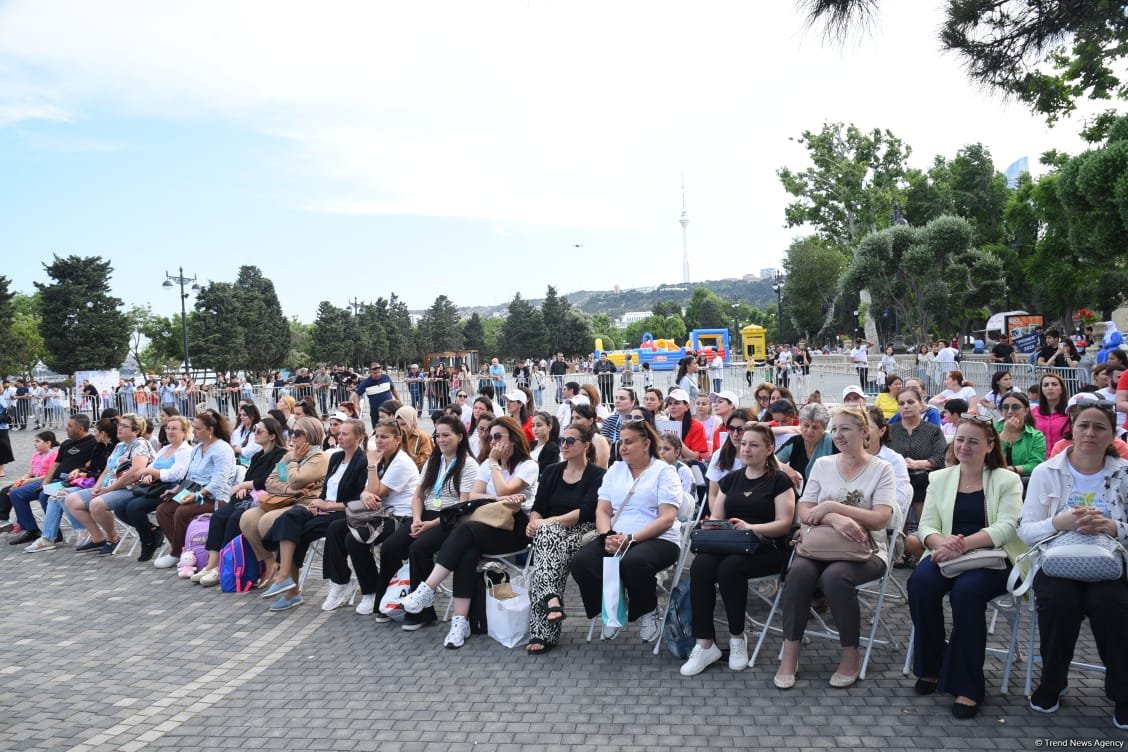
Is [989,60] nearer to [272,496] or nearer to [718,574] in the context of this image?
[718,574]

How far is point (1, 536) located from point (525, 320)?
74.1m

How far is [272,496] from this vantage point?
722cm

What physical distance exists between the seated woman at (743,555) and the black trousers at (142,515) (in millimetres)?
6271

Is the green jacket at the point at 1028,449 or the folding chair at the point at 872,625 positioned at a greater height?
the green jacket at the point at 1028,449

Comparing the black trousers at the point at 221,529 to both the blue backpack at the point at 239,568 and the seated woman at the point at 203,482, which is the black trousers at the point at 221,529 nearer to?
the blue backpack at the point at 239,568

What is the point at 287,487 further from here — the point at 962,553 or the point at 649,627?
the point at 962,553

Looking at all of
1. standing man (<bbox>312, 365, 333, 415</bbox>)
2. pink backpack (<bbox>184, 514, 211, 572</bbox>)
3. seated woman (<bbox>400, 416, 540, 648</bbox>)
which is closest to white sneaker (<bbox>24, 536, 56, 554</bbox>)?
pink backpack (<bbox>184, 514, 211, 572</bbox>)

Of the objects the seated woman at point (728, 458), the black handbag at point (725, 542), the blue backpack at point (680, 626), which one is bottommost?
the blue backpack at point (680, 626)

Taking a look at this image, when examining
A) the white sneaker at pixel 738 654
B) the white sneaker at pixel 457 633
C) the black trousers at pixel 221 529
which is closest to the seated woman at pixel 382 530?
the white sneaker at pixel 457 633

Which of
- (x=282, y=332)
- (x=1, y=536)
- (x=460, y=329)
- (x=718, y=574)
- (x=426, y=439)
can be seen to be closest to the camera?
(x=718, y=574)

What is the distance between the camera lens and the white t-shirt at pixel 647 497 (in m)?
5.56

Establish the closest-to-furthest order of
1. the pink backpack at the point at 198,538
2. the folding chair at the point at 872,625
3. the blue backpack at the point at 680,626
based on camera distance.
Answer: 1. the folding chair at the point at 872,625
2. the blue backpack at the point at 680,626
3. the pink backpack at the point at 198,538

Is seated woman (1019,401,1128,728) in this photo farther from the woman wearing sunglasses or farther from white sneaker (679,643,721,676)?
the woman wearing sunglasses

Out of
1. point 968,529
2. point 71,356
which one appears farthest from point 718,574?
point 71,356
